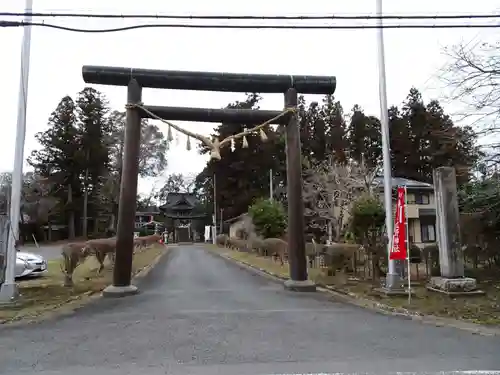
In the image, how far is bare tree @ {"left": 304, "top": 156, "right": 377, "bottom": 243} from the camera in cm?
3056

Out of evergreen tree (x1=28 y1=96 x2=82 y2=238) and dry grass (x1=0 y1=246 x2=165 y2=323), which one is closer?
dry grass (x1=0 y1=246 x2=165 y2=323)

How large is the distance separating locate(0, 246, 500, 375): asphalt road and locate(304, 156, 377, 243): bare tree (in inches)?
842

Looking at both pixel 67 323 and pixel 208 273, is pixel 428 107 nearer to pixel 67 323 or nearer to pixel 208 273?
pixel 208 273

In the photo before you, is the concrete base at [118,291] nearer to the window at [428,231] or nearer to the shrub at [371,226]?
the shrub at [371,226]

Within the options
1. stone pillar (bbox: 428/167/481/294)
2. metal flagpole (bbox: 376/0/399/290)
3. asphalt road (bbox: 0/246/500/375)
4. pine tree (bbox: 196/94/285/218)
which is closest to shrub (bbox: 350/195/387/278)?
metal flagpole (bbox: 376/0/399/290)

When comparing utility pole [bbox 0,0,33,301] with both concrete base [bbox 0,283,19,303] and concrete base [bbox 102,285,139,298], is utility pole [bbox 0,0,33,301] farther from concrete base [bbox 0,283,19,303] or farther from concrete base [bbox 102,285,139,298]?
concrete base [bbox 102,285,139,298]

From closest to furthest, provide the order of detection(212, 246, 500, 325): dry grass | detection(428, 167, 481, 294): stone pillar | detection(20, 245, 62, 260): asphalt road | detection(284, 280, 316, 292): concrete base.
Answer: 1. detection(212, 246, 500, 325): dry grass
2. detection(428, 167, 481, 294): stone pillar
3. detection(284, 280, 316, 292): concrete base
4. detection(20, 245, 62, 260): asphalt road

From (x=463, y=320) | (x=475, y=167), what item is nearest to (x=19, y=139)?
(x=463, y=320)

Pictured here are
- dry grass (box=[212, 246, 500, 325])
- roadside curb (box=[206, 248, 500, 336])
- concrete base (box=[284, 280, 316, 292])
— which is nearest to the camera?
roadside curb (box=[206, 248, 500, 336])

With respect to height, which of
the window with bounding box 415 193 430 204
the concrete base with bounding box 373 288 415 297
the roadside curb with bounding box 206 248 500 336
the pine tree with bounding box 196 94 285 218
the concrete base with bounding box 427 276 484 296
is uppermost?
the pine tree with bounding box 196 94 285 218

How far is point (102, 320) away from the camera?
26.5ft

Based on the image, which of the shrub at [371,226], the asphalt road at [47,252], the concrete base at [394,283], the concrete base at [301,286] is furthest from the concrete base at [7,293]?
the asphalt road at [47,252]

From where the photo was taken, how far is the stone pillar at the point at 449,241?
10.7 metres

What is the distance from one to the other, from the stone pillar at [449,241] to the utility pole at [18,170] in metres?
10.7
